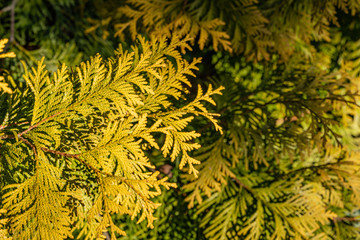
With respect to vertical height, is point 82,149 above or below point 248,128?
below

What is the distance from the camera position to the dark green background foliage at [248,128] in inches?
65.4

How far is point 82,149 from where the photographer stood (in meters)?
1.11

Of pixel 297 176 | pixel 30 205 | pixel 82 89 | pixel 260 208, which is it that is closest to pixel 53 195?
pixel 30 205

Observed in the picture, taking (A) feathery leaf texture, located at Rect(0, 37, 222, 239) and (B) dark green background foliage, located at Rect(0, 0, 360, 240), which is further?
(B) dark green background foliage, located at Rect(0, 0, 360, 240)

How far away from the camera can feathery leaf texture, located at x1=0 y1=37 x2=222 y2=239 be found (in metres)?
0.95

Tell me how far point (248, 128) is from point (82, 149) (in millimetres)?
1099

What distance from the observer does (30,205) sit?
96 cm

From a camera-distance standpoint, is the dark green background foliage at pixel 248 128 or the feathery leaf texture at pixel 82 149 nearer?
the feathery leaf texture at pixel 82 149

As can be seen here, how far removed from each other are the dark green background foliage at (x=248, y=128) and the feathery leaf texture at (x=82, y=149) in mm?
451

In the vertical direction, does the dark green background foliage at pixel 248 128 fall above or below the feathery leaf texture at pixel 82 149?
above

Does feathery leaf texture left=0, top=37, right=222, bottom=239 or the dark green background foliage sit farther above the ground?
the dark green background foliage

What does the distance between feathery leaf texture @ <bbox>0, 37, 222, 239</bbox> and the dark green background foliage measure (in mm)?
451

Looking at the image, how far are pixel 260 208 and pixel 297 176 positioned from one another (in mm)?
394

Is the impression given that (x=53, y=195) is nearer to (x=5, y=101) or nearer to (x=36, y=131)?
(x=36, y=131)
